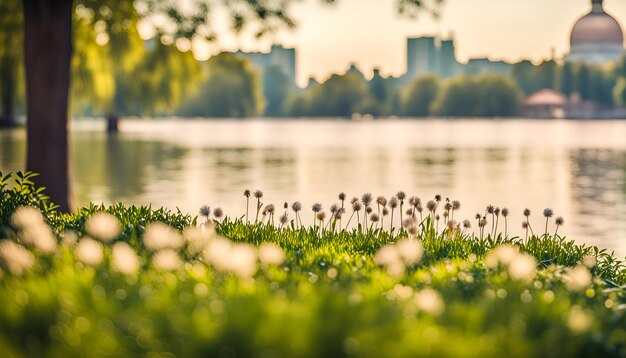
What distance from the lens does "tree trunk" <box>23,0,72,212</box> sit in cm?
1323

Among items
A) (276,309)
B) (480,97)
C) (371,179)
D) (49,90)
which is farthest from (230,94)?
(276,309)

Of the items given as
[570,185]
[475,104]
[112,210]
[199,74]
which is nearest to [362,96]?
[475,104]

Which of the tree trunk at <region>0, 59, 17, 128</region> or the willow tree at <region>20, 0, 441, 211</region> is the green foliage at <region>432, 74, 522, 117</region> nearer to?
the tree trunk at <region>0, 59, 17, 128</region>

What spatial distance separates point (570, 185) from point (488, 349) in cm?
2265

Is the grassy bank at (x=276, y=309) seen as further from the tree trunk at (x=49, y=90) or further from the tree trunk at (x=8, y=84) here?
the tree trunk at (x=8, y=84)

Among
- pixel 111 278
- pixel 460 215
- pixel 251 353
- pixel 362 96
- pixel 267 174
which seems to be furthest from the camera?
pixel 362 96

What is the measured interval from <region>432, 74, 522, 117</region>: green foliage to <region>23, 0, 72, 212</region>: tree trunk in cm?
14081

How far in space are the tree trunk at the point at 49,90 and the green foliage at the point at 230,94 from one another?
259ft

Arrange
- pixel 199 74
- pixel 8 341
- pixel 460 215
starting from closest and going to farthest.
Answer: pixel 8 341 < pixel 460 215 < pixel 199 74

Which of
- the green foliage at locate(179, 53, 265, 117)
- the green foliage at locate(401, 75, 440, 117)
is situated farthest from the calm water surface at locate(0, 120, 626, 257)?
the green foliage at locate(401, 75, 440, 117)

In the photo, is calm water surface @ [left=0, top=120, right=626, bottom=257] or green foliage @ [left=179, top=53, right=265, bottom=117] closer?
calm water surface @ [left=0, top=120, right=626, bottom=257]

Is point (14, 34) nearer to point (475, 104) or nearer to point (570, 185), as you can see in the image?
point (570, 185)

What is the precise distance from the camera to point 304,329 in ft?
13.5

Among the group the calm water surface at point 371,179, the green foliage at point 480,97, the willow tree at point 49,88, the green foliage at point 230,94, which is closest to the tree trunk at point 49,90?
the willow tree at point 49,88
